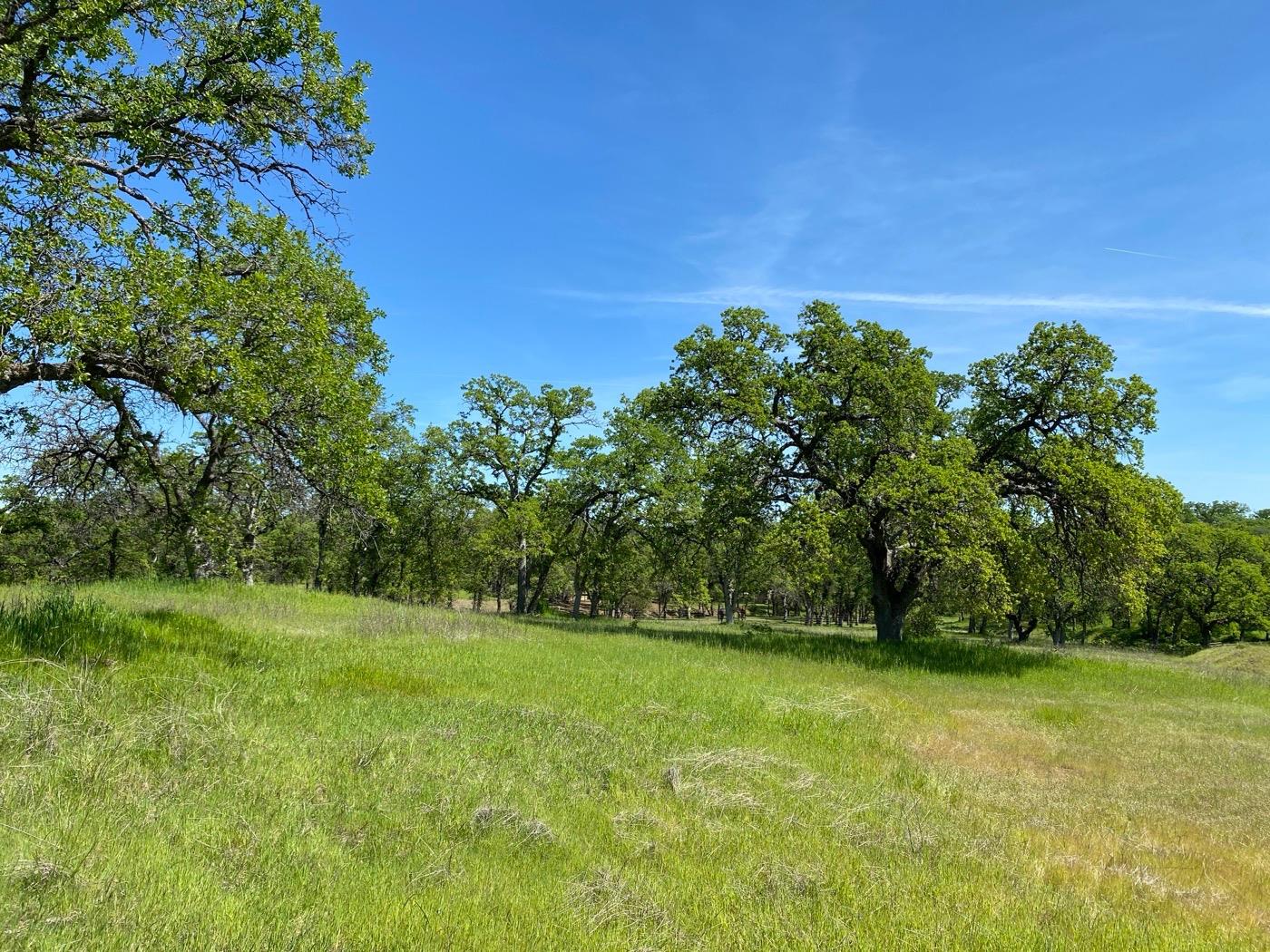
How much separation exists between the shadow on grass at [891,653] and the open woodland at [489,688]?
257 millimetres

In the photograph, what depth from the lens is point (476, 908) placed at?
444cm

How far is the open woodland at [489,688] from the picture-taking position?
4.74 meters

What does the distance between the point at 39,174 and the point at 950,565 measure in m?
20.8

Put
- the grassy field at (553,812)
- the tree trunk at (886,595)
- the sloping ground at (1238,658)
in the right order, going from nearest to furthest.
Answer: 1. the grassy field at (553,812)
2. the tree trunk at (886,595)
3. the sloping ground at (1238,658)

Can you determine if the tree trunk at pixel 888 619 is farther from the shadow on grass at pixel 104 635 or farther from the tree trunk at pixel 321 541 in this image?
the shadow on grass at pixel 104 635

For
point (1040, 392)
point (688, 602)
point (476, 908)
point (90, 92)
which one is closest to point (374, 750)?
point (476, 908)

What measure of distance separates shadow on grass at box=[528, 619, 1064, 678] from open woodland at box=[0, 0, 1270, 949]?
26 cm

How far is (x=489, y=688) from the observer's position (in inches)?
456

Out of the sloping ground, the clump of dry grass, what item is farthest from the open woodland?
the sloping ground

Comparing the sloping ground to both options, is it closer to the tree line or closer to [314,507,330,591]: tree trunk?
the tree line

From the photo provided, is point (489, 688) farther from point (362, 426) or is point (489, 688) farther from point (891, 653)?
point (891, 653)

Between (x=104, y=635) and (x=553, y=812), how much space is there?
8152 millimetres

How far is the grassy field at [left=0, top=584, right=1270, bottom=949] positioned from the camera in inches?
170

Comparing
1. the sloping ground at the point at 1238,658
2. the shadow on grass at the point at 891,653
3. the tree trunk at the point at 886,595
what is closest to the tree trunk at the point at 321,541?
the shadow on grass at the point at 891,653
